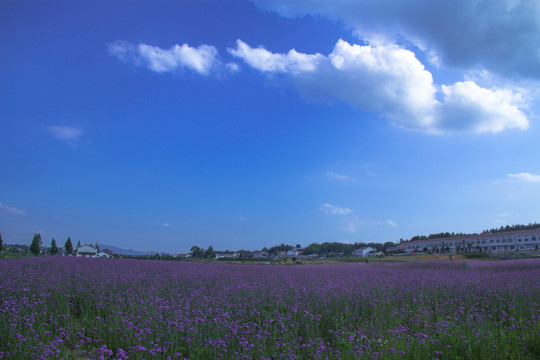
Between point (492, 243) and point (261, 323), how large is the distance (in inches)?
3590

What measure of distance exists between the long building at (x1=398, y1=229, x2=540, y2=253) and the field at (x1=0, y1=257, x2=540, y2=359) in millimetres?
78082

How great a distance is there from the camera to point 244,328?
17.1 ft

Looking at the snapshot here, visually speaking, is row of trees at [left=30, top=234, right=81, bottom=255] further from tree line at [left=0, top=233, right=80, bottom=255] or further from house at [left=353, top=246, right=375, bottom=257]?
house at [left=353, top=246, right=375, bottom=257]

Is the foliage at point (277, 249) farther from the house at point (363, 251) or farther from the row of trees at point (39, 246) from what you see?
the row of trees at point (39, 246)

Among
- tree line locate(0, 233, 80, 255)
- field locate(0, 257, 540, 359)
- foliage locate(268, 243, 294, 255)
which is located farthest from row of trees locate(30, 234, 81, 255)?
foliage locate(268, 243, 294, 255)

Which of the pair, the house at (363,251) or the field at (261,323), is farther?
the house at (363,251)

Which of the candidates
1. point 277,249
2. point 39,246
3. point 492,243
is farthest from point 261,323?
point 277,249

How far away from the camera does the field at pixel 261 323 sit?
4.05 meters

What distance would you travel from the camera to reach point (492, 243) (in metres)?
77.1

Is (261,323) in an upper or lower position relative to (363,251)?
upper

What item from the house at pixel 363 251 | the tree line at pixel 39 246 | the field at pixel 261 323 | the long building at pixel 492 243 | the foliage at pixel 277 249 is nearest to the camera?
the field at pixel 261 323

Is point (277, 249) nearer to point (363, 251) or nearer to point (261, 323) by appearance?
point (363, 251)

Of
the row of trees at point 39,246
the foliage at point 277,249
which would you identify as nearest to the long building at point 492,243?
the foliage at point 277,249

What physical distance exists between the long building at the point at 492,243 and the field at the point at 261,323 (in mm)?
78082
